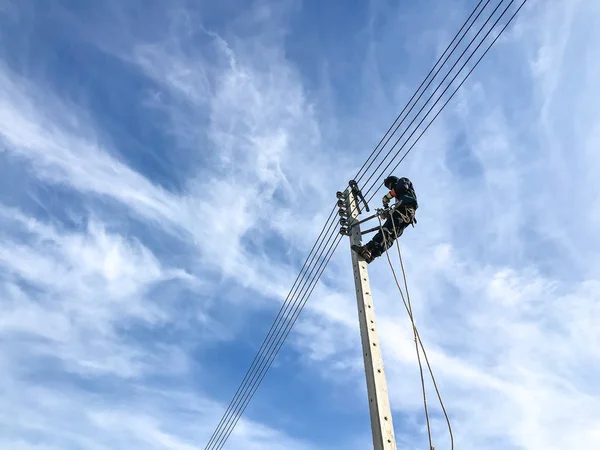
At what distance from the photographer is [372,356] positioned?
196 inches

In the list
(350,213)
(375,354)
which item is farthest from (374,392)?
(350,213)

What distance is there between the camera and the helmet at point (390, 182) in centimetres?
787

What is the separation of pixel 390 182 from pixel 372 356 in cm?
388

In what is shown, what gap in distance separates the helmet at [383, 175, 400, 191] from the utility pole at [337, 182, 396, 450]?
1.20m

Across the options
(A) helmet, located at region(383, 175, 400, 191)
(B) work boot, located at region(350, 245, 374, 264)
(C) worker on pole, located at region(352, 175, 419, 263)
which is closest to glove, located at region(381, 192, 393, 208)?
(C) worker on pole, located at region(352, 175, 419, 263)

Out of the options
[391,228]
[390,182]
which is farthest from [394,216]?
[390,182]

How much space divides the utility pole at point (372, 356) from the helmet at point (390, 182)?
1.20 metres

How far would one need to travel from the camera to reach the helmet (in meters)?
7.87

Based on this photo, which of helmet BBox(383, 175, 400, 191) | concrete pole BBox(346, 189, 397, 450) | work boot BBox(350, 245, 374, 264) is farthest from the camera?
helmet BBox(383, 175, 400, 191)

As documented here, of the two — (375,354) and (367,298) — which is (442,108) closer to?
(367,298)

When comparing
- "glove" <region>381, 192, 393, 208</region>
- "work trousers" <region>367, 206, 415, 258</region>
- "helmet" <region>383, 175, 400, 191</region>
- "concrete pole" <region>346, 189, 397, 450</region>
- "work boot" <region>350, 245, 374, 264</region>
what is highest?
"helmet" <region>383, 175, 400, 191</region>

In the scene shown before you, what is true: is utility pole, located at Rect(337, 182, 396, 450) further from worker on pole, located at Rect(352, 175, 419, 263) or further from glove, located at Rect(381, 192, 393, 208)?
glove, located at Rect(381, 192, 393, 208)

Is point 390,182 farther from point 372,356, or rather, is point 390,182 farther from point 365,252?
point 372,356

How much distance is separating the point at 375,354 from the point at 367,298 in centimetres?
92
